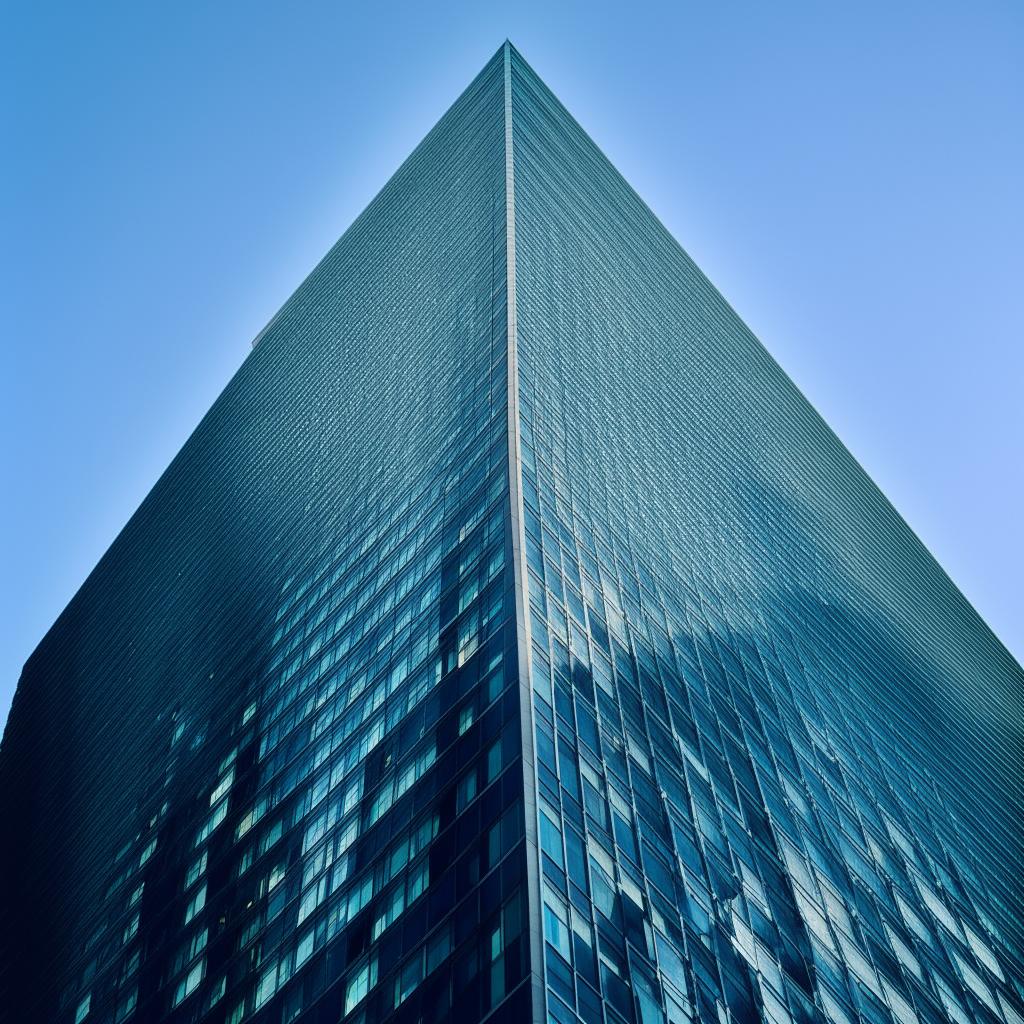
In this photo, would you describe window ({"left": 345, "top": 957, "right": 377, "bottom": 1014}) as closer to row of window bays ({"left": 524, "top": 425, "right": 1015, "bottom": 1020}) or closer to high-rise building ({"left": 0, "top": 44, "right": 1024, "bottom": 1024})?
high-rise building ({"left": 0, "top": 44, "right": 1024, "bottom": 1024})

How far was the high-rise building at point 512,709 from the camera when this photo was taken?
43281 mm

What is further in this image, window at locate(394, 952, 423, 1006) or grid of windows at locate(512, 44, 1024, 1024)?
grid of windows at locate(512, 44, 1024, 1024)

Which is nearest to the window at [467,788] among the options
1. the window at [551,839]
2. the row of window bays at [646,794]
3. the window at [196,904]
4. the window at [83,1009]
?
the row of window bays at [646,794]

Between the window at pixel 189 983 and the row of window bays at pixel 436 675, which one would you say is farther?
the window at pixel 189 983

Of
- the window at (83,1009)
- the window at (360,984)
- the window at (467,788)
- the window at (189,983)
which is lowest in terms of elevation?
the window at (360,984)

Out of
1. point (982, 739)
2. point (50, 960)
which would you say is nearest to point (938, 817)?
point (982, 739)

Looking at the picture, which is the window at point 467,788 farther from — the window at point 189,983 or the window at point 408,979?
the window at point 189,983

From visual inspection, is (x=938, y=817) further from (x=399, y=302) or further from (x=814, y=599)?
(x=399, y=302)

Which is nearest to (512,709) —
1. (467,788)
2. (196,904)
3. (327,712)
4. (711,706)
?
(467,788)

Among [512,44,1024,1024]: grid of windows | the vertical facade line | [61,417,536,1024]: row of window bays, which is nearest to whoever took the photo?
the vertical facade line

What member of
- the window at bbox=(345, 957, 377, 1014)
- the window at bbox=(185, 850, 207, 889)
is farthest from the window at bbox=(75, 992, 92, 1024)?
the window at bbox=(345, 957, 377, 1014)

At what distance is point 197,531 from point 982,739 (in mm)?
88203

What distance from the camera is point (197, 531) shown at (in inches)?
5468

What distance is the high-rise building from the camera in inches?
1704
